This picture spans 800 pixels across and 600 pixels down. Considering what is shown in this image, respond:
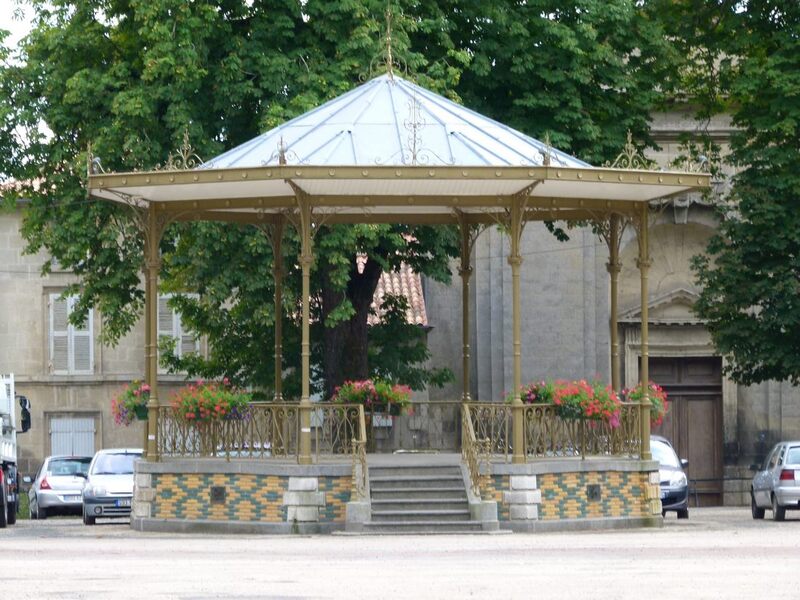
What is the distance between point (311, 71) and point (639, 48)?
6.90 metres

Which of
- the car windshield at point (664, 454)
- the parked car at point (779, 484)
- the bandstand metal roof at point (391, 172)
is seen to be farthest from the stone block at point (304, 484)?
the car windshield at point (664, 454)

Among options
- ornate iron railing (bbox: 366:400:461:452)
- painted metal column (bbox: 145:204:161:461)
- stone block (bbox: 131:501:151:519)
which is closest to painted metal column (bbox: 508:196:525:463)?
painted metal column (bbox: 145:204:161:461)

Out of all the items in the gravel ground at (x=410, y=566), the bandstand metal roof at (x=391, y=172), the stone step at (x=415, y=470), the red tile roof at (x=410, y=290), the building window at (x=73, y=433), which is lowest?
the gravel ground at (x=410, y=566)

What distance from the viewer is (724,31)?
119ft

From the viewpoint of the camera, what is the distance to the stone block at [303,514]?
25000mm

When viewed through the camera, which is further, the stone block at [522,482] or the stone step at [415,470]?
the stone step at [415,470]

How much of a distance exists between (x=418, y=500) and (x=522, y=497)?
4.75ft

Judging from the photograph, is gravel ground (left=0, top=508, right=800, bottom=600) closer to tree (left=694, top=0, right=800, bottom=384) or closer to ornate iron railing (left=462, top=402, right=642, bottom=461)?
ornate iron railing (left=462, top=402, right=642, bottom=461)

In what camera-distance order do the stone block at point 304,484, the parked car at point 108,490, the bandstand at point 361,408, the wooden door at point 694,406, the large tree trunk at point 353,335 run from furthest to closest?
1. the wooden door at point 694,406
2. the parked car at point 108,490
3. the large tree trunk at point 353,335
4. the stone block at point 304,484
5. the bandstand at point 361,408

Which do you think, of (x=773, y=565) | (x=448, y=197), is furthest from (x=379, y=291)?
(x=773, y=565)

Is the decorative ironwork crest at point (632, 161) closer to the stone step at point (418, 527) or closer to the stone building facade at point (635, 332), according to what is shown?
the stone step at point (418, 527)

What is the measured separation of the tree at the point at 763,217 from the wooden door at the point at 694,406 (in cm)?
674

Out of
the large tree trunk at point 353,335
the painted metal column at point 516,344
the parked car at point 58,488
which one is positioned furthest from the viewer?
the parked car at point 58,488

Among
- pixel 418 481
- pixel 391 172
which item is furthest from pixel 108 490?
pixel 391 172
